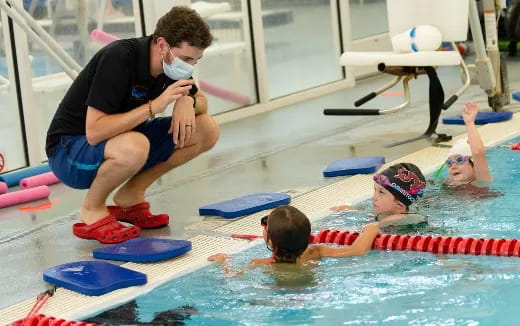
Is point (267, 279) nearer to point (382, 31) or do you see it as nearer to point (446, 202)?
point (446, 202)

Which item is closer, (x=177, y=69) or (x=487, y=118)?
(x=177, y=69)

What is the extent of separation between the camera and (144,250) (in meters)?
4.64

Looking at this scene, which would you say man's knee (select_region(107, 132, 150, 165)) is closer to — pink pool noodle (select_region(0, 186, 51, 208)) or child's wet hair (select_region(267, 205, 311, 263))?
child's wet hair (select_region(267, 205, 311, 263))

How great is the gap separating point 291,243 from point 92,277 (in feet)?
2.95

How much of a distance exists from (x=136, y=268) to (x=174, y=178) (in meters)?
2.29

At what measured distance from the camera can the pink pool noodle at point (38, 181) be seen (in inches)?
262

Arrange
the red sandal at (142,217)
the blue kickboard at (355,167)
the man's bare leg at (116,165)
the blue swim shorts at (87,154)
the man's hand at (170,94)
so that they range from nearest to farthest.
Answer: the man's hand at (170,94)
the man's bare leg at (116,165)
the blue swim shorts at (87,154)
the red sandal at (142,217)
the blue kickboard at (355,167)

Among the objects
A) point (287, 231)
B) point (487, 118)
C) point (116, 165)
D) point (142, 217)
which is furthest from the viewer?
point (487, 118)

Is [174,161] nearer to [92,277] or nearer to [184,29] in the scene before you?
[184,29]

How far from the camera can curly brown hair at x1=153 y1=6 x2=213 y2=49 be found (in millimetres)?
4668

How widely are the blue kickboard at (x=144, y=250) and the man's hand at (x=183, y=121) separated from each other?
582 millimetres

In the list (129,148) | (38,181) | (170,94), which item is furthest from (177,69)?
(38,181)

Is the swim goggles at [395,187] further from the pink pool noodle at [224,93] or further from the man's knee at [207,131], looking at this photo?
the pink pool noodle at [224,93]

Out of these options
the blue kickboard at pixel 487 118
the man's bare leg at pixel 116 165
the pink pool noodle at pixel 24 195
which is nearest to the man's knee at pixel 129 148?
the man's bare leg at pixel 116 165
